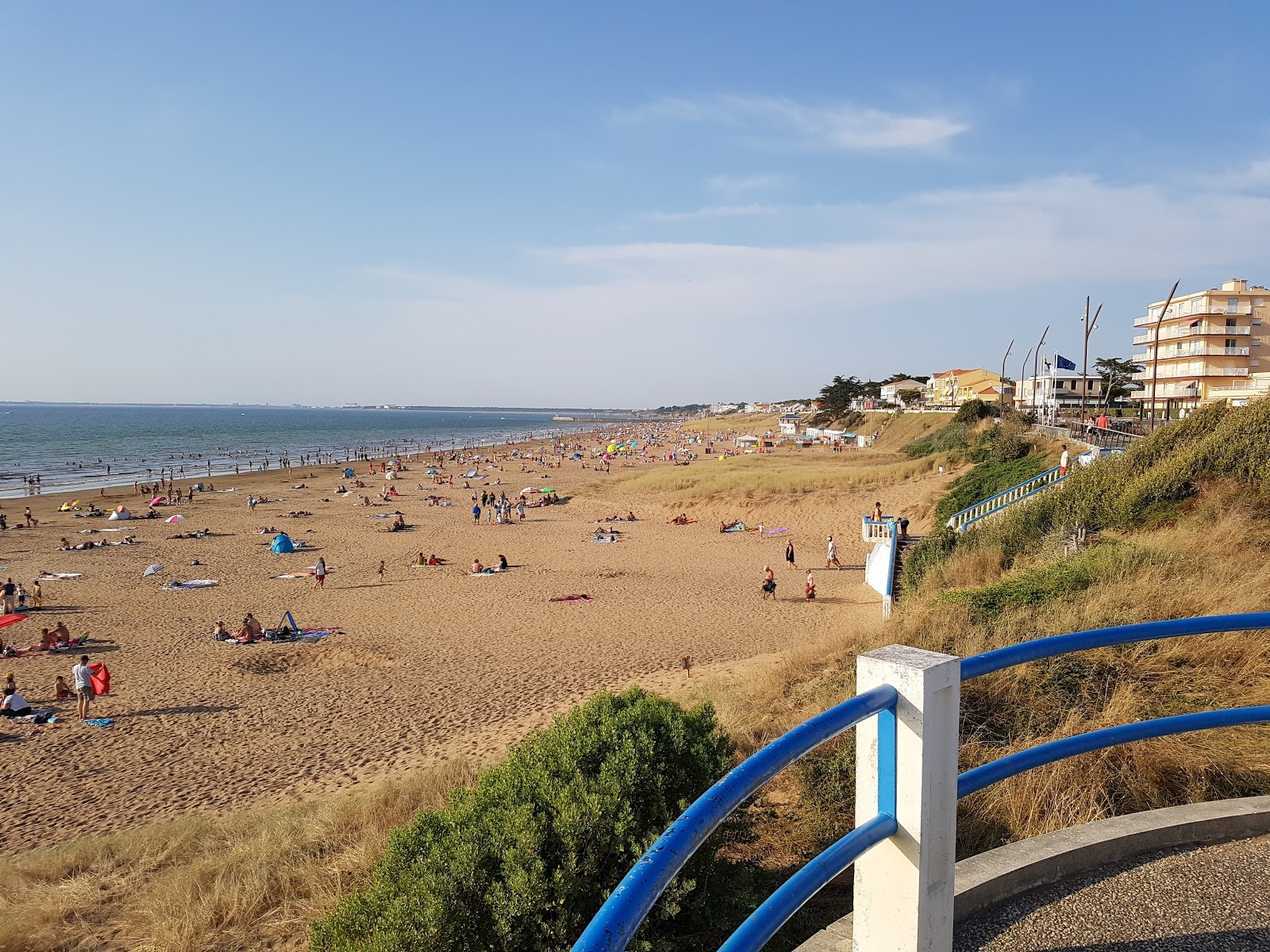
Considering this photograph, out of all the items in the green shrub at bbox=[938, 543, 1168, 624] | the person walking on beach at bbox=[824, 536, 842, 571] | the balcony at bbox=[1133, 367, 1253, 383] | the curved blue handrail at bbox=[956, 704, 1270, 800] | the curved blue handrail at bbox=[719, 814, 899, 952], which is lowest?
the person walking on beach at bbox=[824, 536, 842, 571]

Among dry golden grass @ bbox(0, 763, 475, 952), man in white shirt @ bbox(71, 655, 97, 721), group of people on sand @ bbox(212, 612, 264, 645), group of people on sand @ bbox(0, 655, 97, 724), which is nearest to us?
dry golden grass @ bbox(0, 763, 475, 952)

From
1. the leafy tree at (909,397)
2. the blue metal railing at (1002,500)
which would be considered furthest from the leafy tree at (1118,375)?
the blue metal railing at (1002,500)

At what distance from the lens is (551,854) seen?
377 cm

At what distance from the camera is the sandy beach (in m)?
10.9

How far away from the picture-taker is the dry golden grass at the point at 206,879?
5.47 metres

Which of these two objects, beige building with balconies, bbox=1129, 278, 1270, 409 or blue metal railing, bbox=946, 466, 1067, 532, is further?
beige building with balconies, bbox=1129, 278, 1270, 409

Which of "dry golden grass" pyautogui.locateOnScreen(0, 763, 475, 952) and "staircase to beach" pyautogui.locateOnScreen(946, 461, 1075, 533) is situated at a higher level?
"staircase to beach" pyautogui.locateOnScreen(946, 461, 1075, 533)

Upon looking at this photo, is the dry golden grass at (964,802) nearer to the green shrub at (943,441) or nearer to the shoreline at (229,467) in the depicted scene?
the green shrub at (943,441)

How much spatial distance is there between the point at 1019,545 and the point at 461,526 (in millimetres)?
24798

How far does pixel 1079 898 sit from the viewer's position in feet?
8.26

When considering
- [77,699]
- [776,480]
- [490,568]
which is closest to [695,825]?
[77,699]

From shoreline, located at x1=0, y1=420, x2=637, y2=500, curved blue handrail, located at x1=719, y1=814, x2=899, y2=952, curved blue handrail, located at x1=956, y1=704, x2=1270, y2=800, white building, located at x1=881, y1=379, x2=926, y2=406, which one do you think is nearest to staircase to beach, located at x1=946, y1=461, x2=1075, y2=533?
curved blue handrail, located at x1=956, y1=704, x2=1270, y2=800

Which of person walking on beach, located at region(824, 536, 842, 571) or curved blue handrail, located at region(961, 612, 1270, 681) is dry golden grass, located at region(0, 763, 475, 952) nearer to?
curved blue handrail, located at region(961, 612, 1270, 681)

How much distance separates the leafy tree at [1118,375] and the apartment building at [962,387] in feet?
31.7
